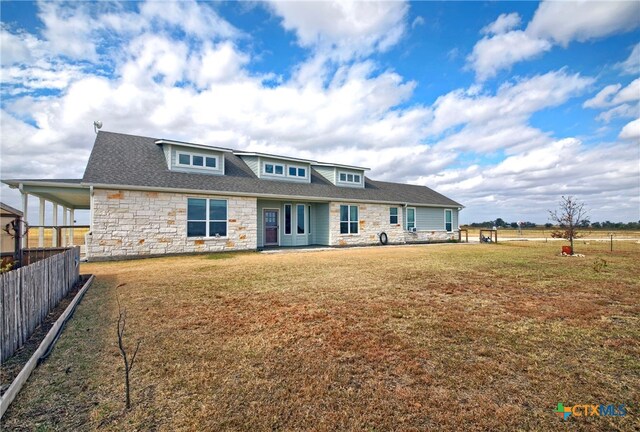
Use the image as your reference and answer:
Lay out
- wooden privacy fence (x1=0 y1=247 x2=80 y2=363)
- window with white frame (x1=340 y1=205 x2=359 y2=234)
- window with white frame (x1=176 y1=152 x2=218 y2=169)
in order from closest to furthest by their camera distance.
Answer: wooden privacy fence (x1=0 y1=247 x2=80 y2=363)
window with white frame (x1=176 y1=152 x2=218 y2=169)
window with white frame (x1=340 y1=205 x2=359 y2=234)

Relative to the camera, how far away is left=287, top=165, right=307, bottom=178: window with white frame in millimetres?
19234

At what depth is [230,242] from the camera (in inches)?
585

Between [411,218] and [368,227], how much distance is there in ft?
18.0

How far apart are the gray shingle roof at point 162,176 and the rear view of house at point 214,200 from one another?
0.14 ft

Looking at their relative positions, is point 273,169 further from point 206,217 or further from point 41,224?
point 41,224

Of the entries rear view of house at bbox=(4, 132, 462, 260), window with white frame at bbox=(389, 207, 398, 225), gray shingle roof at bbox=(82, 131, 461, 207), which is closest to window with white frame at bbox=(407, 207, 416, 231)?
rear view of house at bbox=(4, 132, 462, 260)

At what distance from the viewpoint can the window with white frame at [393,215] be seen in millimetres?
21469

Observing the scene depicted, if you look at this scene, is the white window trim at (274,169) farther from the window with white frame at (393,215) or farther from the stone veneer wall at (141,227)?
the window with white frame at (393,215)

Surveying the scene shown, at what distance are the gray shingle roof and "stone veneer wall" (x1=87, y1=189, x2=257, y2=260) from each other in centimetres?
56

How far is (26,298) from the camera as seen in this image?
4.23 metres

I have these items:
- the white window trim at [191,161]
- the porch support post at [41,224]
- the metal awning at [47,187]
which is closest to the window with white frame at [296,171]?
the white window trim at [191,161]

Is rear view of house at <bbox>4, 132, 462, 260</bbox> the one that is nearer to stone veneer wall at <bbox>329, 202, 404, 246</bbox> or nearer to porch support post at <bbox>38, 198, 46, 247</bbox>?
stone veneer wall at <bbox>329, 202, 404, 246</bbox>

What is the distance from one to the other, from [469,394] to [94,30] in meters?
14.4

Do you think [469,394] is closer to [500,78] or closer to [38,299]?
[38,299]
